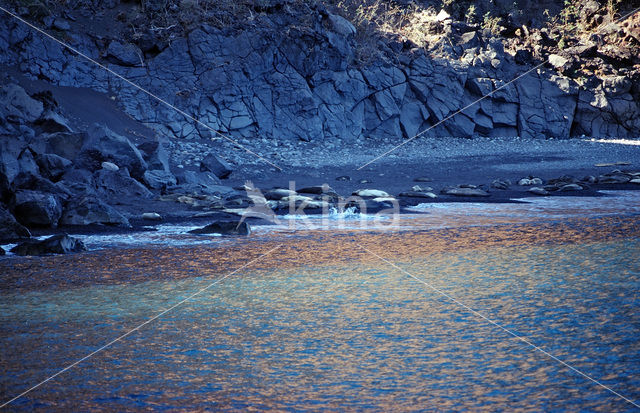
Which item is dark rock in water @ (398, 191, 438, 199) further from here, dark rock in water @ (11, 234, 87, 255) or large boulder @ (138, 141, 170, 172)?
dark rock in water @ (11, 234, 87, 255)

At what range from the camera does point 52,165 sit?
1061 centimetres

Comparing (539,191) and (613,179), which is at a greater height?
(613,179)

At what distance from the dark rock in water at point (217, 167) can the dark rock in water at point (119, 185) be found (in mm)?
2858

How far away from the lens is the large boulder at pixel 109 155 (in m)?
11.0

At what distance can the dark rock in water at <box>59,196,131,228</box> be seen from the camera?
781 cm

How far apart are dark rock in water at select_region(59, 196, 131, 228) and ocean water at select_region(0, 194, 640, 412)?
1315 millimetres

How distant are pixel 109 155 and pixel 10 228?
423 centimetres

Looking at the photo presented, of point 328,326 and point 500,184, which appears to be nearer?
point 328,326

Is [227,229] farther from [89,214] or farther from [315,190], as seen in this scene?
[315,190]

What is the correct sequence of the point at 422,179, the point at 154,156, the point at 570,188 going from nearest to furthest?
the point at 570,188 < the point at 154,156 < the point at 422,179

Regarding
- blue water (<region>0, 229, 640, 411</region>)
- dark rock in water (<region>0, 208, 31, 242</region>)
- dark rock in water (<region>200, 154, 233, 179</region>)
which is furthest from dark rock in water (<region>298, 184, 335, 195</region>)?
blue water (<region>0, 229, 640, 411</region>)

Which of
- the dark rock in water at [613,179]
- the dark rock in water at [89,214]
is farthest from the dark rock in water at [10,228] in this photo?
the dark rock in water at [613,179]

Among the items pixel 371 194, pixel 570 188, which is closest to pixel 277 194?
pixel 371 194

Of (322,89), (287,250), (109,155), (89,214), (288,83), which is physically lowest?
(287,250)
